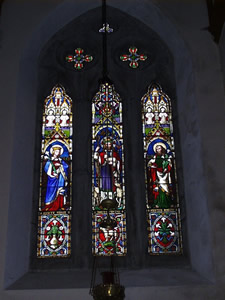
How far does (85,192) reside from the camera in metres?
6.84

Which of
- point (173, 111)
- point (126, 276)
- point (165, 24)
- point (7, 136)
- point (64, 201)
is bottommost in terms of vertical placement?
point (126, 276)

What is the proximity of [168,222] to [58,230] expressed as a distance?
1537 mm

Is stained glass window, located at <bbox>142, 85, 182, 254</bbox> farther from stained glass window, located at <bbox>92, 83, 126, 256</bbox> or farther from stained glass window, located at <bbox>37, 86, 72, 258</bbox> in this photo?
stained glass window, located at <bbox>37, 86, 72, 258</bbox>

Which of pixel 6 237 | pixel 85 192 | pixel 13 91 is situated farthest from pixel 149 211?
pixel 13 91

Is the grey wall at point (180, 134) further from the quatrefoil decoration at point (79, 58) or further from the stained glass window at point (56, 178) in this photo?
the quatrefoil decoration at point (79, 58)

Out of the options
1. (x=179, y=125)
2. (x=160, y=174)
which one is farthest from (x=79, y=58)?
(x=160, y=174)

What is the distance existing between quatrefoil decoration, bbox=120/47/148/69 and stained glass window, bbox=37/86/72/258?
3.92 feet

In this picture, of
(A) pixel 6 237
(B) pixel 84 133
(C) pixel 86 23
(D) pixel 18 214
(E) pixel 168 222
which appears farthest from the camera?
(C) pixel 86 23

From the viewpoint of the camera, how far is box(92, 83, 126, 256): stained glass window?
6594 millimetres

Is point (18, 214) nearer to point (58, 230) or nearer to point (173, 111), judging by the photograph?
point (58, 230)

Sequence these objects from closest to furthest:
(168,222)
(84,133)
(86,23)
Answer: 1. (168,222)
2. (84,133)
3. (86,23)

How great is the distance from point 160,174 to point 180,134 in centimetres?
67

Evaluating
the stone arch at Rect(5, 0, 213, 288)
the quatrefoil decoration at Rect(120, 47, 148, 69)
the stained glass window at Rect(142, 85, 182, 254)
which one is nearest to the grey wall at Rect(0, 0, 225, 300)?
the stone arch at Rect(5, 0, 213, 288)

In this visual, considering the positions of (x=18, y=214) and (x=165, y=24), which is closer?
(x=18, y=214)
